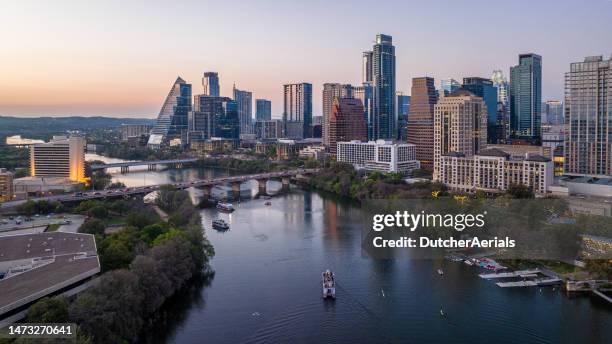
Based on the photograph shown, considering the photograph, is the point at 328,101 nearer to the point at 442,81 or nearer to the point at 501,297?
the point at 442,81

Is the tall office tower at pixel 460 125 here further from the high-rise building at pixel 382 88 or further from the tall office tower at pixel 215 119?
the tall office tower at pixel 215 119

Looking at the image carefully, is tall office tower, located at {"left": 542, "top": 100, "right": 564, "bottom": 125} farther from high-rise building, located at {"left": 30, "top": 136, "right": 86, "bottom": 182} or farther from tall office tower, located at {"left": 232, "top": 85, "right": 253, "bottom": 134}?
high-rise building, located at {"left": 30, "top": 136, "right": 86, "bottom": 182}

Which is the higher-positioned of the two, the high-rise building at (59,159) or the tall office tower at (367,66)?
the tall office tower at (367,66)

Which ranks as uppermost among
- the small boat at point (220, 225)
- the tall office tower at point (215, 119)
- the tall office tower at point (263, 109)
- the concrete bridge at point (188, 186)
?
the tall office tower at point (263, 109)

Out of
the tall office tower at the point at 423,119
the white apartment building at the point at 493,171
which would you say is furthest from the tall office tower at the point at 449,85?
the white apartment building at the point at 493,171

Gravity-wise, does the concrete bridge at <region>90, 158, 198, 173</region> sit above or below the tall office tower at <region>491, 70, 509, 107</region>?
Answer: below

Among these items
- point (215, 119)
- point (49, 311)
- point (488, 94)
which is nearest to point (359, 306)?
point (49, 311)

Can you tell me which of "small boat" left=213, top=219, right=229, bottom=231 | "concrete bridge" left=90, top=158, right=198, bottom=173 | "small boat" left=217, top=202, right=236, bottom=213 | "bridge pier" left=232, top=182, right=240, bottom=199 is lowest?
"small boat" left=213, top=219, right=229, bottom=231

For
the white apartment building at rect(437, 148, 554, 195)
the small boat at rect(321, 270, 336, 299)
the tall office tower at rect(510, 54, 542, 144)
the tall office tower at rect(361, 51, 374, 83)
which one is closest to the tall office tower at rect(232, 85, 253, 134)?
the tall office tower at rect(361, 51, 374, 83)
